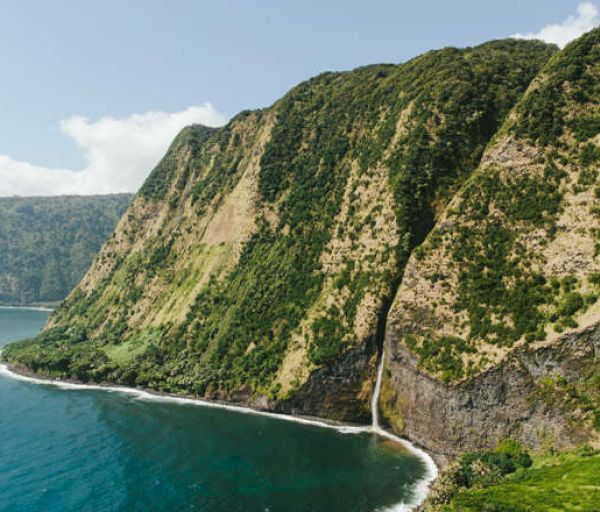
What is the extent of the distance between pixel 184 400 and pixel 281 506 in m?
52.1

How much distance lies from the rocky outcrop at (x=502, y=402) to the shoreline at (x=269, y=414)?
2198 mm

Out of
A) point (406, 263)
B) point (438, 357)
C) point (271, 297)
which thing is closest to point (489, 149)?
point (406, 263)

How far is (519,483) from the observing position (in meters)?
55.2

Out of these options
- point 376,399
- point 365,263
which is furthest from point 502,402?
point 365,263

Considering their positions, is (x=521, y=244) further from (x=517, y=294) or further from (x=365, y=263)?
(x=365, y=263)

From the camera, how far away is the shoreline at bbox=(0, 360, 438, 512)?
207 feet

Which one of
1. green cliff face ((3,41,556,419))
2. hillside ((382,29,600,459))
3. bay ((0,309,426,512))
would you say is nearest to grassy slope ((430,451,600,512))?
hillside ((382,29,600,459))

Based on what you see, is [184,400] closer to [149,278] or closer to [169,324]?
[169,324]

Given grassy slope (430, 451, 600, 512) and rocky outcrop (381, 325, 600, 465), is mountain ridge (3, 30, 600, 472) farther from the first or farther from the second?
grassy slope (430, 451, 600, 512)

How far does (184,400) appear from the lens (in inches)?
4193

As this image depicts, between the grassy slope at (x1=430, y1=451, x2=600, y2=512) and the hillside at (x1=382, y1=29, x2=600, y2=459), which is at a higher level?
the hillside at (x1=382, y1=29, x2=600, y2=459)

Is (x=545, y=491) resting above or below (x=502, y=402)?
below

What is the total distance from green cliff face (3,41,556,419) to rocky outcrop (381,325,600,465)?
1035 cm

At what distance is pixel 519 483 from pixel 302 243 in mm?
74405
